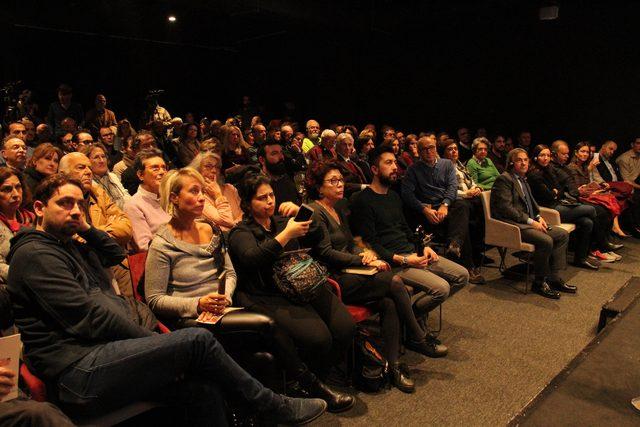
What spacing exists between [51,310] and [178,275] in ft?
2.08

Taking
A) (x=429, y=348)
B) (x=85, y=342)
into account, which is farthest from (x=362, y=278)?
(x=85, y=342)

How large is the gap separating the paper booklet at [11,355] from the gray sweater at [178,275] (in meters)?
0.68

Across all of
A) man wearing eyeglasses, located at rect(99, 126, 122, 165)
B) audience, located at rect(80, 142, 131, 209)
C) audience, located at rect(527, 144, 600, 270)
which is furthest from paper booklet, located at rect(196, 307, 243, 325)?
audience, located at rect(527, 144, 600, 270)

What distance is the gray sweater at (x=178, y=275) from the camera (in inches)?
89.1

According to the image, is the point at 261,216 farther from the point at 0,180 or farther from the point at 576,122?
the point at 576,122

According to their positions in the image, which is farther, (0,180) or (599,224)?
(599,224)

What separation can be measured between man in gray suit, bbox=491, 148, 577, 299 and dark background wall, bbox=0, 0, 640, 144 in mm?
4578

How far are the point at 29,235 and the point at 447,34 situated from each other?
31.0 feet

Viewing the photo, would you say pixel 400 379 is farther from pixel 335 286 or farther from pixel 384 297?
pixel 335 286

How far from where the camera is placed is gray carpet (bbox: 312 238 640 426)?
2.57 metres

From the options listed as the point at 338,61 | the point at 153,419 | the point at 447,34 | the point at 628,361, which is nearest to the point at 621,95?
Answer: the point at 447,34

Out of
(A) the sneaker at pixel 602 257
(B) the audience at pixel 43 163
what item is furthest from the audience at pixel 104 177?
(A) the sneaker at pixel 602 257

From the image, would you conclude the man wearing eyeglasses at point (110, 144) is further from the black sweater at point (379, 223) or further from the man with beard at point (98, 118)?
the black sweater at point (379, 223)

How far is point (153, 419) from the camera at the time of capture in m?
2.10
